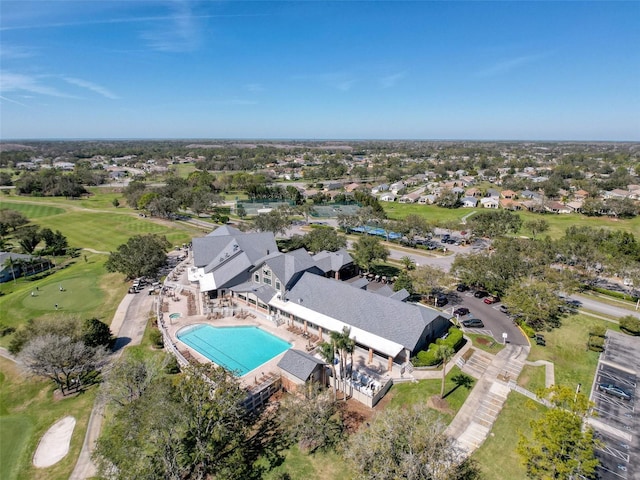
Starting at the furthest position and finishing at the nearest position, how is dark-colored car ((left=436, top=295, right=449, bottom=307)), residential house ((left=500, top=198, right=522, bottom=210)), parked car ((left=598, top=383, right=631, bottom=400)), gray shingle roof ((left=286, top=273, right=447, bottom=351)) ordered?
residential house ((left=500, top=198, right=522, bottom=210)), dark-colored car ((left=436, top=295, right=449, bottom=307)), gray shingle roof ((left=286, top=273, right=447, bottom=351)), parked car ((left=598, top=383, right=631, bottom=400))

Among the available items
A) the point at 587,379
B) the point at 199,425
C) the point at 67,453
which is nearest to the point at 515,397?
the point at 587,379

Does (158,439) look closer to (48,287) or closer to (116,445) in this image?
(116,445)

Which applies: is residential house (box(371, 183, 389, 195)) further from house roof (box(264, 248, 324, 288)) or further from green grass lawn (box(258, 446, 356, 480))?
green grass lawn (box(258, 446, 356, 480))

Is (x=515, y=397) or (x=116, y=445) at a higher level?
(x=116, y=445)

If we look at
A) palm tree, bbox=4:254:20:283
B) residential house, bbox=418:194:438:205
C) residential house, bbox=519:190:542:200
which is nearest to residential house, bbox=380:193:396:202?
residential house, bbox=418:194:438:205

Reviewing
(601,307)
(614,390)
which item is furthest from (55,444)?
(601,307)
